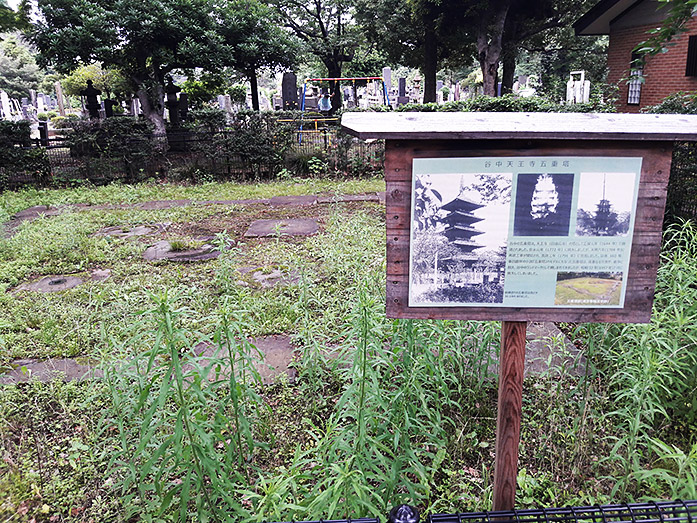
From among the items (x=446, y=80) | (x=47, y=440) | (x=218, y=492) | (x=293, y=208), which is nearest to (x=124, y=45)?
(x=293, y=208)

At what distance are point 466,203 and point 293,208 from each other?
23.8 ft

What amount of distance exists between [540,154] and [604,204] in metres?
0.29

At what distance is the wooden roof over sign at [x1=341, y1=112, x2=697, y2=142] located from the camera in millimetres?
1643

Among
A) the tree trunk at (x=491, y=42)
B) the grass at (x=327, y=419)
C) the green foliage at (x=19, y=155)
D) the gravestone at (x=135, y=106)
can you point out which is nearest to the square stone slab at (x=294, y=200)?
the grass at (x=327, y=419)

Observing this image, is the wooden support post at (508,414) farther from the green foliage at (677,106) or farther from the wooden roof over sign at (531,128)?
the green foliage at (677,106)

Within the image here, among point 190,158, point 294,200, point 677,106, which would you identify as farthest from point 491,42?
point 677,106

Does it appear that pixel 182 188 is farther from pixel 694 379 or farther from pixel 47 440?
pixel 694 379

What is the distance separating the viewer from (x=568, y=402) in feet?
9.82

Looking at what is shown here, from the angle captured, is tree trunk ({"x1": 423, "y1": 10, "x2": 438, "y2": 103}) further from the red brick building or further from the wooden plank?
the wooden plank

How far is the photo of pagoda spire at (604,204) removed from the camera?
69.2 inches

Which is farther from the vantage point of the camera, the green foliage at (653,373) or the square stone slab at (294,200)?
the square stone slab at (294,200)

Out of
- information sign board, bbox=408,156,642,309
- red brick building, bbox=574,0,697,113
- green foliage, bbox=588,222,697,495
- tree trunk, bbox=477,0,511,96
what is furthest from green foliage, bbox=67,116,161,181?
tree trunk, bbox=477,0,511,96

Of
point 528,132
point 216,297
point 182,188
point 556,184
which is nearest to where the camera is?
point 528,132

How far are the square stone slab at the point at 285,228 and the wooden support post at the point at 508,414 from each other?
17.0 ft
